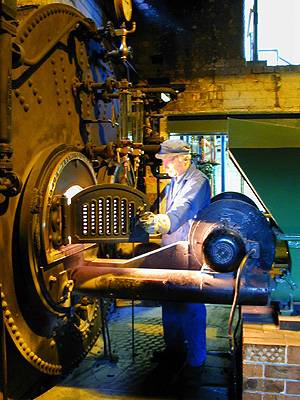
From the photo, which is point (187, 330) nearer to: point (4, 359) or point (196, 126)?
point (4, 359)

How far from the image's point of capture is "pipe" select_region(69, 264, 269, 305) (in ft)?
8.88

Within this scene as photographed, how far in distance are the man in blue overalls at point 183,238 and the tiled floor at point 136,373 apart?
0.67 feet

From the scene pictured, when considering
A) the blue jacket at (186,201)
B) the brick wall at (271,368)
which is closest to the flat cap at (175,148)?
the blue jacket at (186,201)

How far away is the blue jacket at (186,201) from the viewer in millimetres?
3508

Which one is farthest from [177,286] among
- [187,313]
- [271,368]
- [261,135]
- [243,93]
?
[243,93]

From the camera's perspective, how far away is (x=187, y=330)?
398cm

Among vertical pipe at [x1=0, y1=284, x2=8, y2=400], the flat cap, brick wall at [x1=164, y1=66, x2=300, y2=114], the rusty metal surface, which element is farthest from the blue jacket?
brick wall at [x1=164, y1=66, x2=300, y2=114]

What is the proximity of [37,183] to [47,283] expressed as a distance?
60 centimetres

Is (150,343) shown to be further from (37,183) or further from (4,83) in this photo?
(4,83)

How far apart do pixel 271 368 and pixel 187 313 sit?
5.02 ft

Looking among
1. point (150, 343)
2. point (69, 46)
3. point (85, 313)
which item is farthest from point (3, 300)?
point (150, 343)

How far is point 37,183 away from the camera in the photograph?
262 cm

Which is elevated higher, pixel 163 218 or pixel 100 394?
pixel 163 218

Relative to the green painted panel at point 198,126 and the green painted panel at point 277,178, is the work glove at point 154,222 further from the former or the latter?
the green painted panel at point 198,126
